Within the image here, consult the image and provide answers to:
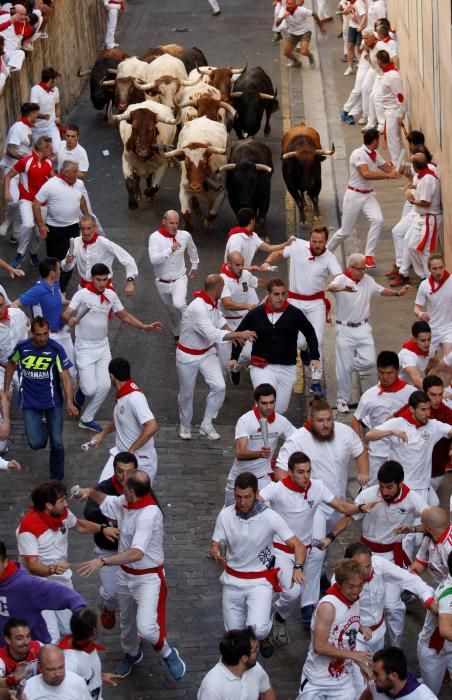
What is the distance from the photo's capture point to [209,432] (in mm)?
15297

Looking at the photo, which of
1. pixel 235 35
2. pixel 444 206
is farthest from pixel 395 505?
pixel 235 35

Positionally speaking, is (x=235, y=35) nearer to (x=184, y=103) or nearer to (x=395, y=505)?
(x=184, y=103)

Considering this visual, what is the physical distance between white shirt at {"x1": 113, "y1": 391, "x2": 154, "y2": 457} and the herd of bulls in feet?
24.6

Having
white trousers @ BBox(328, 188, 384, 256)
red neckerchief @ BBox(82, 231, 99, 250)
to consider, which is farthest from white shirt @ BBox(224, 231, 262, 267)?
white trousers @ BBox(328, 188, 384, 256)

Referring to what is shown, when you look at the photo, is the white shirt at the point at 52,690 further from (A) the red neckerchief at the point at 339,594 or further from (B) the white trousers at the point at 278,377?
(B) the white trousers at the point at 278,377

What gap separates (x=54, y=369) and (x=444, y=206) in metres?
5.74

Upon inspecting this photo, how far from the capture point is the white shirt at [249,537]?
35.9ft

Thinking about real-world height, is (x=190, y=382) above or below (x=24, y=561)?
below

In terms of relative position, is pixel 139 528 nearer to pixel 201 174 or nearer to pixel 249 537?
pixel 249 537

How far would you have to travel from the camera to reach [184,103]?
2256 centimetres

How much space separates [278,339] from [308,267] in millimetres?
1622

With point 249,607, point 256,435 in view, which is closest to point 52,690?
point 249,607

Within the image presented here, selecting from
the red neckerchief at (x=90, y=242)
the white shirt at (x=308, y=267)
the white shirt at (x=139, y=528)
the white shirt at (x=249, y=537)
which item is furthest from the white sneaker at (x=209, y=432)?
the white shirt at (x=249, y=537)

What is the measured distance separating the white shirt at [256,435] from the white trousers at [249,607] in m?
1.82
